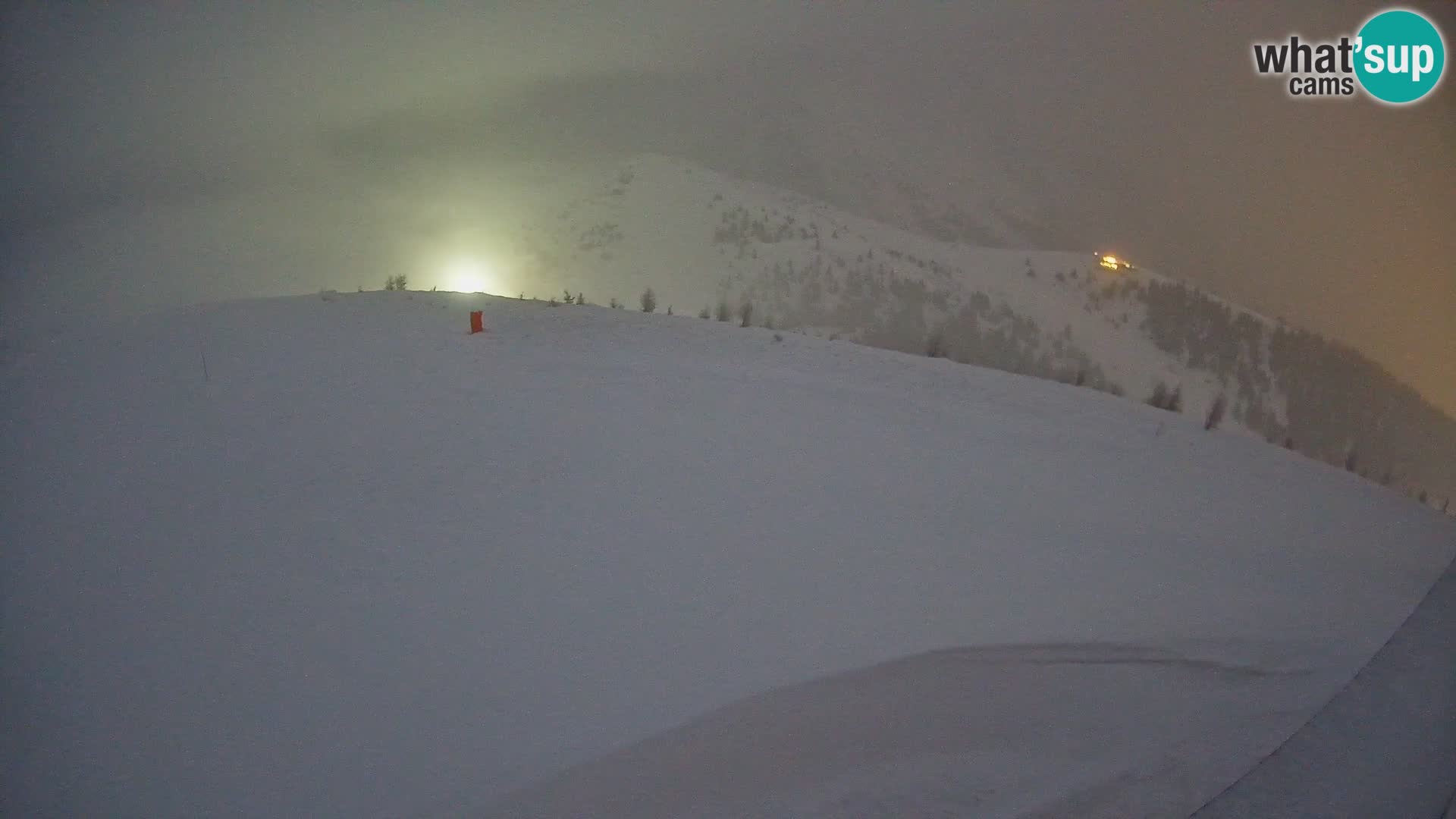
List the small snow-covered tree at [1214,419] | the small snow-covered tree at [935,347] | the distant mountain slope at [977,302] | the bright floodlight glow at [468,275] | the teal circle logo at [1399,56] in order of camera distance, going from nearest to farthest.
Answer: the small snow-covered tree at [1214,419] < the teal circle logo at [1399,56] < the small snow-covered tree at [935,347] < the distant mountain slope at [977,302] < the bright floodlight glow at [468,275]

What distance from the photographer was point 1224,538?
10.4ft

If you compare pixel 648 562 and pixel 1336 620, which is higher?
pixel 648 562

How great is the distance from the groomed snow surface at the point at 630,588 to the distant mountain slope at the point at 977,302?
4.74 ft

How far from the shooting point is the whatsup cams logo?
462cm

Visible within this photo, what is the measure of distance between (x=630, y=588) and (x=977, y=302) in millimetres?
5292

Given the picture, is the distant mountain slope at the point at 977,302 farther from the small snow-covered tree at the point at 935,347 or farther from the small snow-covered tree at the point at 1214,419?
the small snow-covered tree at the point at 1214,419

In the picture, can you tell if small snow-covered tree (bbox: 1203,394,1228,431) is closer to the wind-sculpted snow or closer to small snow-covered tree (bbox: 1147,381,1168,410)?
small snow-covered tree (bbox: 1147,381,1168,410)

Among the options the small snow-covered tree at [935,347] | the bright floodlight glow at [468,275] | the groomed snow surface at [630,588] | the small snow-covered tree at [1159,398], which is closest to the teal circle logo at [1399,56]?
the small snow-covered tree at [1159,398]

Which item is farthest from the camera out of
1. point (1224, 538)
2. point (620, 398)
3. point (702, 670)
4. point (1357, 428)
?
point (1357, 428)

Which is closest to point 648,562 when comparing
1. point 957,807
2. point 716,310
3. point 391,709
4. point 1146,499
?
point 391,709

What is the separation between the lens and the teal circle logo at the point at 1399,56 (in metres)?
4.60

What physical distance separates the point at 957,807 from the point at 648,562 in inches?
43.7

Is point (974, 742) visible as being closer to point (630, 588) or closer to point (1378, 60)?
point (630, 588)

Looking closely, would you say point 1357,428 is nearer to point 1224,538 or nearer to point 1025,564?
point 1224,538
